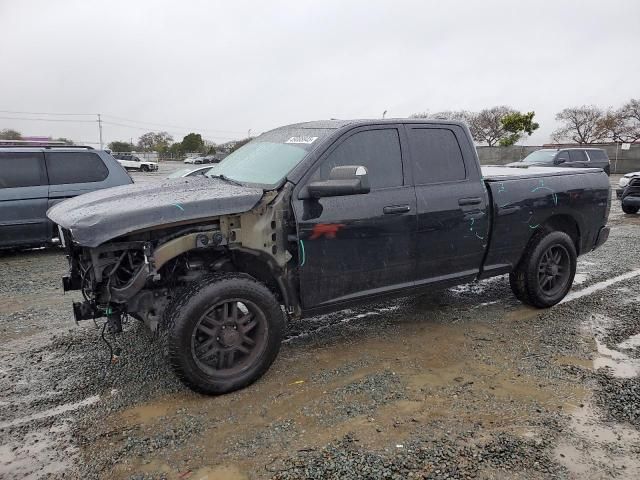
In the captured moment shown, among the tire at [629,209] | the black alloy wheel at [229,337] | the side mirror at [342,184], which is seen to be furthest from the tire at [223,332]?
the tire at [629,209]

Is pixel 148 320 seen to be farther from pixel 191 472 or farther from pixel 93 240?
pixel 191 472

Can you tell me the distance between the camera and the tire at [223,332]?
3.17 m

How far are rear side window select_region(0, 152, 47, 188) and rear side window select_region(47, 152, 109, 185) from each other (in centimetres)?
14

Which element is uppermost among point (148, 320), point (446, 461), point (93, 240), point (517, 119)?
point (517, 119)

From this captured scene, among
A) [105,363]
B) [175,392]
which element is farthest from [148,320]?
[105,363]

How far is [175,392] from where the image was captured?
346 cm

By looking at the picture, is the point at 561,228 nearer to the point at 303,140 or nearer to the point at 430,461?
the point at 303,140

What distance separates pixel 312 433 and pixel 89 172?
6.84 m

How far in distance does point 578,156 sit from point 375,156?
17511mm

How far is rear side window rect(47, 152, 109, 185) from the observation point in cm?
792

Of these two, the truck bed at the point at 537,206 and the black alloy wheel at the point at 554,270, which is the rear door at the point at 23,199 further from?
the black alloy wheel at the point at 554,270

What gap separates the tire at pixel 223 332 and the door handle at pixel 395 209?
113cm

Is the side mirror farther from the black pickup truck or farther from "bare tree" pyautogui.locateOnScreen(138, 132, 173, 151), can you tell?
"bare tree" pyautogui.locateOnScreen(138, 132, 173, 151)

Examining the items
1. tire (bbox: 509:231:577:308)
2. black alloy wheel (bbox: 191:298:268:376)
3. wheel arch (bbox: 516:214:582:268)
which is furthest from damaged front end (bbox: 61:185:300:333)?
wheel arch (bbox: 516:214:582:268)
